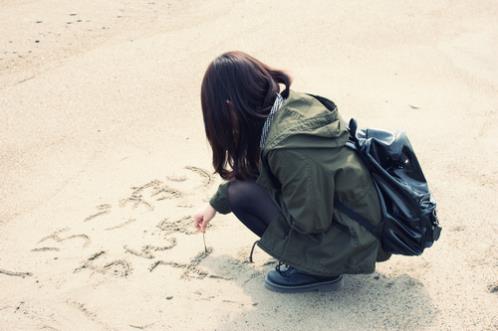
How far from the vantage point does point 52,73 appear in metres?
5.07

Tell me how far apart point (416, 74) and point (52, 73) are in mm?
2615

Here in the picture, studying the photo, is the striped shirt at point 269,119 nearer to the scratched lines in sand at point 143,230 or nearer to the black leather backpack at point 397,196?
the black leather backpack at point 397,196

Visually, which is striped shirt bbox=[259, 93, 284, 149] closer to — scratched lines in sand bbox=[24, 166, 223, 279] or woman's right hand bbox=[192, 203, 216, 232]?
woman's right hand bbox=[192, 203, 216, 232]

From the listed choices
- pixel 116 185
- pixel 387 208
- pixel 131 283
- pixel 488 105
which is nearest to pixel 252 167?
pixel 387 208

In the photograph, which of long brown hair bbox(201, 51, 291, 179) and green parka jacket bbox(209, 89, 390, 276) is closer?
green parka jacket bbox(209, 89, 390, 276)

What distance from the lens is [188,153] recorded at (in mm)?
4012

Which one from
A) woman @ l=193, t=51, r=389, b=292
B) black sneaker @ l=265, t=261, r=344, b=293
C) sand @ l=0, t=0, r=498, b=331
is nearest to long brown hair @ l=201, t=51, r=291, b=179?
woman @ l=193, t=51, r=389, b=292

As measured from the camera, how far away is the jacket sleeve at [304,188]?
2.40m

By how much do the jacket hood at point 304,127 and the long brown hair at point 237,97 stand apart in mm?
86

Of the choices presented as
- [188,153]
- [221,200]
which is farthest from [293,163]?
[188,153]

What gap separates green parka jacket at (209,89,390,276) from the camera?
2410 mm

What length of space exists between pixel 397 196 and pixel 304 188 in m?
0.37

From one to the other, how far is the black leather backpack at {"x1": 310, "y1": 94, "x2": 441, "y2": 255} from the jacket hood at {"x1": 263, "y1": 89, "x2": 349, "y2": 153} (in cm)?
9

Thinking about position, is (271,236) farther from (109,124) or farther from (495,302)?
(109,124)
